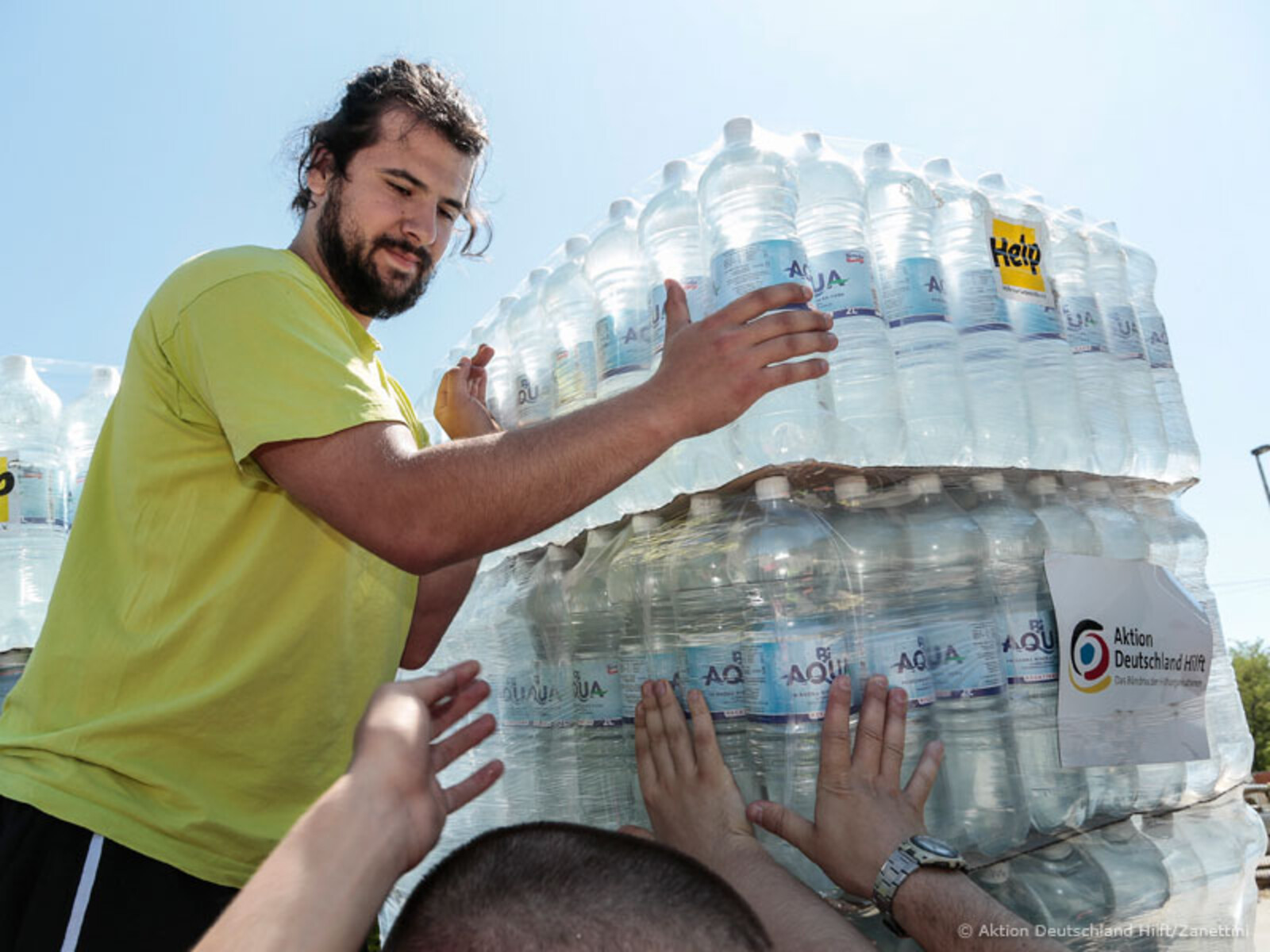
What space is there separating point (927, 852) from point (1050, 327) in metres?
1.39

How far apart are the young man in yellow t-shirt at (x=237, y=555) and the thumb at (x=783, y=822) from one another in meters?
0.77

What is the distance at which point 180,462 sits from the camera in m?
1.65

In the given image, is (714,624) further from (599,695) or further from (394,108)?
(394,108)

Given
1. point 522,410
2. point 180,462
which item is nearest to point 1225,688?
point 522,410

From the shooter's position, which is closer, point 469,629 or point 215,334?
point 215,334

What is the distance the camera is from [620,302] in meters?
2.57

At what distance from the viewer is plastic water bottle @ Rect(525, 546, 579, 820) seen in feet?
8.08

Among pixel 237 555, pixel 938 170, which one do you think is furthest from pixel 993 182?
pixel 237 555

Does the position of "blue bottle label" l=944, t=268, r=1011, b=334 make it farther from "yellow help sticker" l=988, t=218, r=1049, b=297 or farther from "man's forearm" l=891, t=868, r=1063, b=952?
"man's forearm" l=891, t=868, r=1063, b=952

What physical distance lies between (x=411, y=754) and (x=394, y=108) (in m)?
1.60

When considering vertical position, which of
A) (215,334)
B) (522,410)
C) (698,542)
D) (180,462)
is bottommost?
(698,542)

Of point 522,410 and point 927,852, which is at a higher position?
point 522,410

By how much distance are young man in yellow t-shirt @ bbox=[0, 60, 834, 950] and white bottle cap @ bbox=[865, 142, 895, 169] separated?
101 centimetres

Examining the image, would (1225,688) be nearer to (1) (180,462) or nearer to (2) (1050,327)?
(2) (1050,327)
